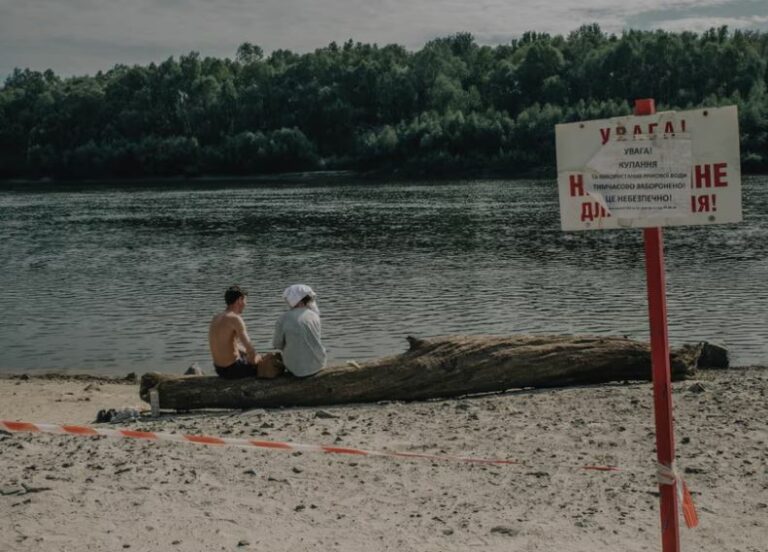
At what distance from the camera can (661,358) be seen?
5.02 meters

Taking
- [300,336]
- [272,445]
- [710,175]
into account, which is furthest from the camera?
[300,336]

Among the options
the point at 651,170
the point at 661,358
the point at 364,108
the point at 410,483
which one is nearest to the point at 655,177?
the point at 651,170

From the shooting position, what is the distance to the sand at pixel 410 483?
6703mm

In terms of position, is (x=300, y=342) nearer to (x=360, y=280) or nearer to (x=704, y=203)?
(x=704, y=203)

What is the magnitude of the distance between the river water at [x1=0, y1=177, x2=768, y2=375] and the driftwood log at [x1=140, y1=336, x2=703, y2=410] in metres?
6.62

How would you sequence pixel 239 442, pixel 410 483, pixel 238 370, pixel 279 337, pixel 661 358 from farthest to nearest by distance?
pixel 238 370 < pixel 279 337 < pixel 239 442 < pixel 410 483 < pixel 661 358

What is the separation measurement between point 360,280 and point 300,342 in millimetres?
19356

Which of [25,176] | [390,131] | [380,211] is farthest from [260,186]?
[25,176]

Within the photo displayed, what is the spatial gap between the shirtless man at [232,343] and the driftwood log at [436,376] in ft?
0.56

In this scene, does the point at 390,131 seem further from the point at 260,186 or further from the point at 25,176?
the point at 25,176

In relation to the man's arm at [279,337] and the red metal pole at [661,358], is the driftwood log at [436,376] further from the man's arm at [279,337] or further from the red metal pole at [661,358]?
the red metal pole at [661,358]

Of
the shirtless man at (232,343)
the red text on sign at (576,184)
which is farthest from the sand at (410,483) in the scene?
the red text on sign at (576,184)

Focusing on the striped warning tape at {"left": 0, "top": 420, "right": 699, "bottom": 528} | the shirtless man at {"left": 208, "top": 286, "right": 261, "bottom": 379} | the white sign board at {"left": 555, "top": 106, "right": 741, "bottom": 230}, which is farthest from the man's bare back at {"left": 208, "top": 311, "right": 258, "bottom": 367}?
the white sign board at {"left": 555, "top": 106, "right": 741, "bottom": 230}

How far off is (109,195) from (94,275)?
2595 inches
